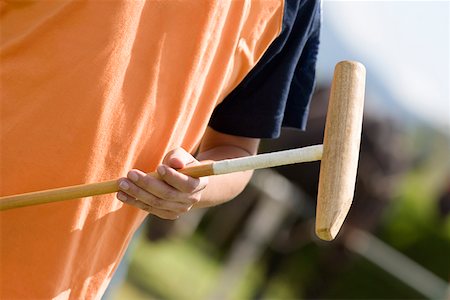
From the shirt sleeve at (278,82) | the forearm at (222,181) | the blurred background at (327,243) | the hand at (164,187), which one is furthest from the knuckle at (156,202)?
the blurred background at (327,243)

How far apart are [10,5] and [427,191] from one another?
7.52 meters

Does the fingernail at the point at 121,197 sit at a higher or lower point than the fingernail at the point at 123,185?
lower

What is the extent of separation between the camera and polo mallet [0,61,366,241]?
1.25 metres

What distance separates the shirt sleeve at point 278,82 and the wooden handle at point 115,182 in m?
0.28

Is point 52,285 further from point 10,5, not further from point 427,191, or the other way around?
point 427,191

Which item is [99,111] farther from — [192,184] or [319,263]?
[319,263]

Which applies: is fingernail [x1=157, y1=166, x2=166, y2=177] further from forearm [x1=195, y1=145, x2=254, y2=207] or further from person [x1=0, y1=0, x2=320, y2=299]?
forearm [x1=195, y1=145, x2=254, y2=207]

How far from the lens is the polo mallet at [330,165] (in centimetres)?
125

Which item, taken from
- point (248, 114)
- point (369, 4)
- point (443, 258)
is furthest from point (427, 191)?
point (248, 114)

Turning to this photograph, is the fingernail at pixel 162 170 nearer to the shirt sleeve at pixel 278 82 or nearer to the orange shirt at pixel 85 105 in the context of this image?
Result: the orange shirt at pixel 85 105

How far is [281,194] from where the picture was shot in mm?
6281

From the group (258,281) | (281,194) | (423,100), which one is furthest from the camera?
(423,100)

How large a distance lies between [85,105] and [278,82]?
0.40 metres

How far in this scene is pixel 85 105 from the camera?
128cm
